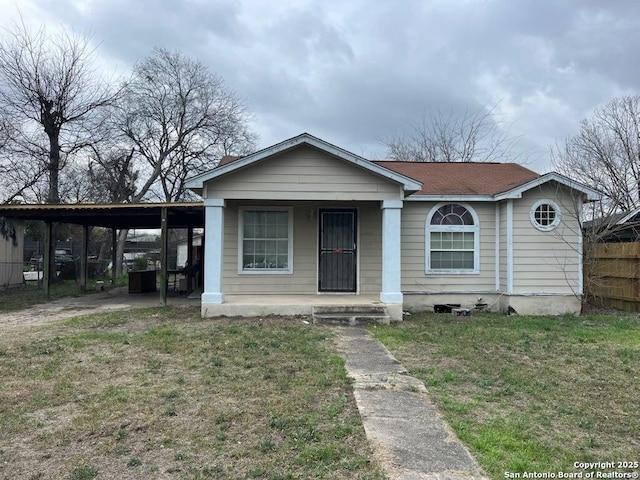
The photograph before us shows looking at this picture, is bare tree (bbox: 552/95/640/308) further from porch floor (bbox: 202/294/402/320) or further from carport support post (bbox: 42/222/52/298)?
carport support post (bbox: 42/222/52/298)

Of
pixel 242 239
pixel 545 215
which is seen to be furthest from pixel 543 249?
pixel 242 239

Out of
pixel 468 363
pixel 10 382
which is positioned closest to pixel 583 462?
pixel 468 363

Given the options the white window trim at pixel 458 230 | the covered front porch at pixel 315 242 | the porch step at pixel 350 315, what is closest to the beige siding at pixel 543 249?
the white window trim at pixel 458 230

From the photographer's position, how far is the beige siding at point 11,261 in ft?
52.7

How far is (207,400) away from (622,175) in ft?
54.8

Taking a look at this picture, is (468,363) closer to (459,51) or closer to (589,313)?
(589,313)

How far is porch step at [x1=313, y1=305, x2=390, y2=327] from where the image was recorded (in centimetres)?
830

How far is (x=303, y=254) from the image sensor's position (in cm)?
1017

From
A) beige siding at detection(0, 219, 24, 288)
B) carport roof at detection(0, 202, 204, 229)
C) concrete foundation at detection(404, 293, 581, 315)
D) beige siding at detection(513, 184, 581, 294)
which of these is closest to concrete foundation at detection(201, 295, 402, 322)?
concrete foundation at detection(404, 293, 581, 315)

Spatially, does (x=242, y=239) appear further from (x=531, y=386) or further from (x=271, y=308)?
(x=531, y=386)

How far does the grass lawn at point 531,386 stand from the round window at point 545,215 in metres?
2.30

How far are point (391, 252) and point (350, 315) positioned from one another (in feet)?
4.94

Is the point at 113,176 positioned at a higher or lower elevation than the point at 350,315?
higher

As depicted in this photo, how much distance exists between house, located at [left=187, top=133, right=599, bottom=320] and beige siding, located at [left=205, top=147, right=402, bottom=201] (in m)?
0.64
